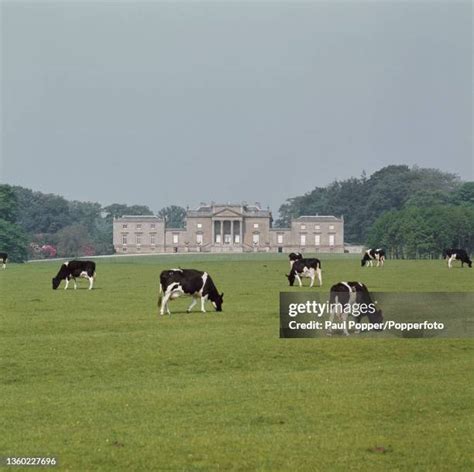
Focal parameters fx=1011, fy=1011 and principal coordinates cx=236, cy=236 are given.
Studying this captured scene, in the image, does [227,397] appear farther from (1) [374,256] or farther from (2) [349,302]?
(1) [374,256]

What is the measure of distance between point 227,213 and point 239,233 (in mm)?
3604

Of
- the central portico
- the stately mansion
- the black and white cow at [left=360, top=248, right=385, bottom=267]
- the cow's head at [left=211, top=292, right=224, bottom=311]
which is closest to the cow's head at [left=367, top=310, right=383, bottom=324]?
the cow's head at [left=211, top=292, right=224, bottom=311]

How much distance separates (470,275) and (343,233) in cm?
11462

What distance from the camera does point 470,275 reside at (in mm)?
42719

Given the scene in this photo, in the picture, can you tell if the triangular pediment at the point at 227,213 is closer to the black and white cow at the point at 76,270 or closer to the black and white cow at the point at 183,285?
the black and white cow at the point at 76,270

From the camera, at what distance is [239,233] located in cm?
15575

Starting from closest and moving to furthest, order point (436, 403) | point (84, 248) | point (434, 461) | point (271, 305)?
1. point (434, 461)
2. point (436, 403)
3. point (271, 305)
4. point (84, 248)

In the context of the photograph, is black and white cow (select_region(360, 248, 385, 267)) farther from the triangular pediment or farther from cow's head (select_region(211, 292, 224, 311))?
the triangular pediment

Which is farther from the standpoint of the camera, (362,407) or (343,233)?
(343,233)

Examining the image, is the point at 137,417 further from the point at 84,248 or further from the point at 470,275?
the point at 84,248

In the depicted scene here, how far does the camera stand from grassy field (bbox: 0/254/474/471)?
952 cm

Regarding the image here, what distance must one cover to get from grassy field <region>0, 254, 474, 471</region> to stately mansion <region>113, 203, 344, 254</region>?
438 feet

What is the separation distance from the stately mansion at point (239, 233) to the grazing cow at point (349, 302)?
443 feet

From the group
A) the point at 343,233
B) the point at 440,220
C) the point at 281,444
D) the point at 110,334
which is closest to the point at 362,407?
the point at 281,444
